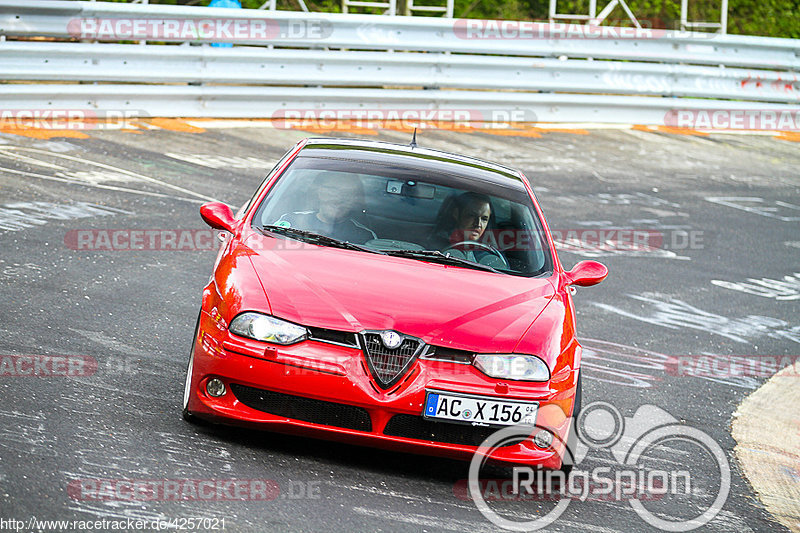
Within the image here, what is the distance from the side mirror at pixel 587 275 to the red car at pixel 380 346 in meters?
0.20

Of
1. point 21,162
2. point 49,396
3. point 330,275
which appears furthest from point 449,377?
point 21,162

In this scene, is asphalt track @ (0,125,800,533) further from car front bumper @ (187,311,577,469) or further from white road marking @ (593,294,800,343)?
car front bumper @ (187,311,577,469)

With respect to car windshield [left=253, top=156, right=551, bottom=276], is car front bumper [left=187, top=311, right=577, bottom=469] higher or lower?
lower

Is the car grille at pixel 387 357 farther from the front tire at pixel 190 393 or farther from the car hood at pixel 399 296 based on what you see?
the front tire at pixel 190 393

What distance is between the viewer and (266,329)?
207 inches

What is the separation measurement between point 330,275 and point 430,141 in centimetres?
1012

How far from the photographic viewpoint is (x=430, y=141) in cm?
1560

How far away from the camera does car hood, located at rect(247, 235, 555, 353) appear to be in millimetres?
5293

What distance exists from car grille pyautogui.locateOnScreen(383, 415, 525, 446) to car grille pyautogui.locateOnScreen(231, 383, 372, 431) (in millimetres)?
122

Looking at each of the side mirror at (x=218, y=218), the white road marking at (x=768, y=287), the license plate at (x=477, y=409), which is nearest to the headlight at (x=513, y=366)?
the license plate at (x=477, y=409)

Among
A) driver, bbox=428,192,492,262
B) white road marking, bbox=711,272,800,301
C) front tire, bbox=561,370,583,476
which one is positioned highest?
driver, bbox=428,192,492,262

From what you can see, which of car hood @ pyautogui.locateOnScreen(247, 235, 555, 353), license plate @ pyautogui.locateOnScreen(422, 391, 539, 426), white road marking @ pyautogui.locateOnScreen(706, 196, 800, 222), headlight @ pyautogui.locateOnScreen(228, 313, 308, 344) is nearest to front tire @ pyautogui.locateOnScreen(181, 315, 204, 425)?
headlight @ pyautogui.locateOnScreen(228, 313, 308, 344)

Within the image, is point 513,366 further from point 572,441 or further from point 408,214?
point 408,214

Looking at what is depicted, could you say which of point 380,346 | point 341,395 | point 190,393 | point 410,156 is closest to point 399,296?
point 380,346
